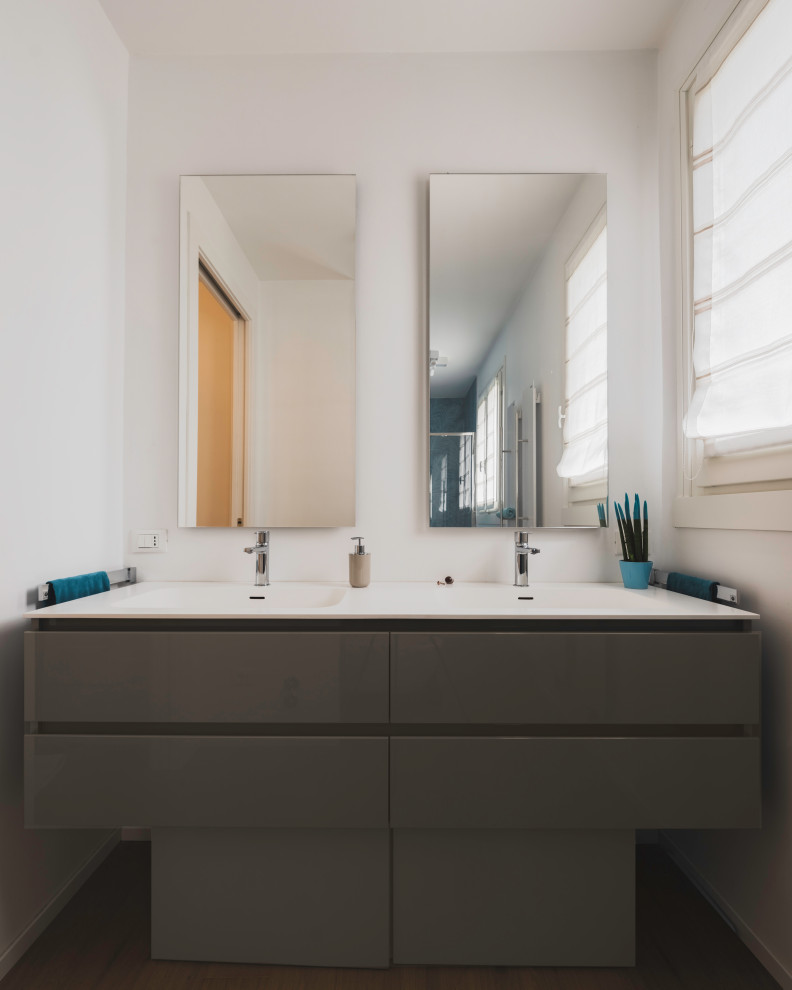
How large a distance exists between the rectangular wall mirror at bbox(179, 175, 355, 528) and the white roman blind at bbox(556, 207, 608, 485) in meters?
0.65

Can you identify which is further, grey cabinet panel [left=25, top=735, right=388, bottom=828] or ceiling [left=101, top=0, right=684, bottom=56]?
ceiling [left=101, top=0, right=684, bottom=56]

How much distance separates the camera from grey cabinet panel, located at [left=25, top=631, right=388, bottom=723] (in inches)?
47.1

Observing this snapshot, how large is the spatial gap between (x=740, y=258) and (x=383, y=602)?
3.85ft

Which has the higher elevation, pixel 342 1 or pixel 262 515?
pixel 342 1

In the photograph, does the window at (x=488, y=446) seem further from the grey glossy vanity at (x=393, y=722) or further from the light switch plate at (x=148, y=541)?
the light switch plate at (x=148, y=541)

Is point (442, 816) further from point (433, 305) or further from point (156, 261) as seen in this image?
point (156, 261)

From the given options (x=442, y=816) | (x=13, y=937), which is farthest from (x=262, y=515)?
(x=13, y=937)

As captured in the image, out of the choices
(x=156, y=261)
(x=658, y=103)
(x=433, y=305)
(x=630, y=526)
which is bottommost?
(x=630, y=526)

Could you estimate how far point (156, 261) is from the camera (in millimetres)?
1807

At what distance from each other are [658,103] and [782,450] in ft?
4.00

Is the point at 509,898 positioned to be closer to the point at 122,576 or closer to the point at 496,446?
the point at 496,446

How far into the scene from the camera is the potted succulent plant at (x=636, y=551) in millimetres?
1628

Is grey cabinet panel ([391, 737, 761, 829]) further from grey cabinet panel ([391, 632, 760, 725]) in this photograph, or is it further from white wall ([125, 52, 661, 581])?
white wall ([125, 52, 661, 581])

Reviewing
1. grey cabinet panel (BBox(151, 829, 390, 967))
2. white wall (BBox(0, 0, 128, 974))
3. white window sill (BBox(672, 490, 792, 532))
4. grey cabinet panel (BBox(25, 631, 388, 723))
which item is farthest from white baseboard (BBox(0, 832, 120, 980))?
white window sill (BBox(672, 490, 792, 532))
